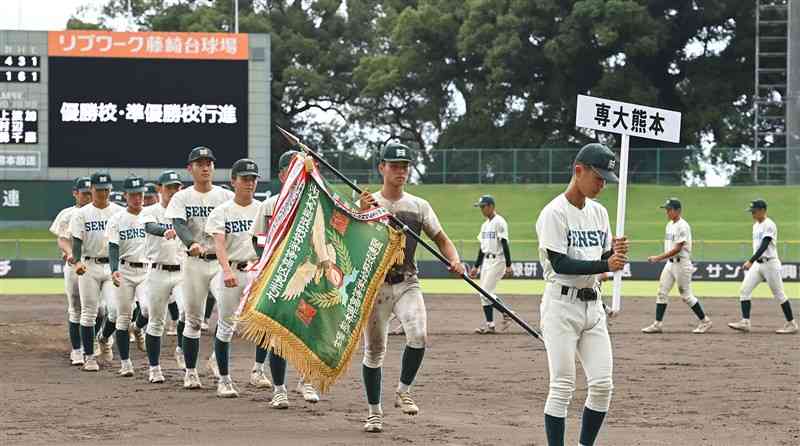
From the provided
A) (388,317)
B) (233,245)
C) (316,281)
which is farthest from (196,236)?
(388,317)

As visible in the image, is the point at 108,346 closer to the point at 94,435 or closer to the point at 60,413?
the point at 60,413

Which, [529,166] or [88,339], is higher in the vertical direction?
[529,166]

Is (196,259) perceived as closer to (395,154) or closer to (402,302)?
(402,302)

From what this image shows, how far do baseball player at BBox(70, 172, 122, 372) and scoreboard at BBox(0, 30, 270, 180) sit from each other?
20830 millimetres

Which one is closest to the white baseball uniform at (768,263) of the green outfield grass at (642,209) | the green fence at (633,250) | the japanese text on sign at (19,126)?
the green fence at (633,250)

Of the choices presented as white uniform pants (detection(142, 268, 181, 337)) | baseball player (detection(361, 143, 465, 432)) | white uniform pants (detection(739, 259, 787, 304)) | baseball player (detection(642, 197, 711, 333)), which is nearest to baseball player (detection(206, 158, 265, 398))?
white uniform pants (detection(142, 268, 181, 337))

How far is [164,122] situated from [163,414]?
2511 centimetres

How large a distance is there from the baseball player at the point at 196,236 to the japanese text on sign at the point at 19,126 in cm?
2419

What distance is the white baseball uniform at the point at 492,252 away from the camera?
19.2 metres

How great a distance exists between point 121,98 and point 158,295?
916 inches

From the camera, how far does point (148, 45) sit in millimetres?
35344

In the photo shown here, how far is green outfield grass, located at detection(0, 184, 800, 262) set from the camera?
4438cm

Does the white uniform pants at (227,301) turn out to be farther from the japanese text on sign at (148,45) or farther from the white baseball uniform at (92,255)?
the japanese text on sign at (148,45)

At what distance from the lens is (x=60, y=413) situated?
10.7m
